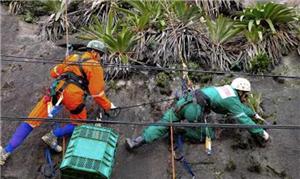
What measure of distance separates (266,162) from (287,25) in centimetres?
323

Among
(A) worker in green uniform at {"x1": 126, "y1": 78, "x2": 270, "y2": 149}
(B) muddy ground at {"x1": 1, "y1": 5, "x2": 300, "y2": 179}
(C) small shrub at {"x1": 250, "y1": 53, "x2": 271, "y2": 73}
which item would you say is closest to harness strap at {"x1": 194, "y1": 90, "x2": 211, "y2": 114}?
(A) worker in green uniform at {"x1": 126, "y1": 78, "x2": 270, "y2": 149}

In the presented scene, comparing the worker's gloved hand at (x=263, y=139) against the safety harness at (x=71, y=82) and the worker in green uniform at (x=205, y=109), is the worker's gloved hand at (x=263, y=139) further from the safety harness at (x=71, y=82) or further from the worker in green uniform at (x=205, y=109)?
the safety harness at (x=71, y=82)

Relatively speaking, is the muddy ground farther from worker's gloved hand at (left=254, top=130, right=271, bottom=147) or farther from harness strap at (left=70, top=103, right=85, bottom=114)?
harness strap at (left=70, top=103, right=85, bottom=114)

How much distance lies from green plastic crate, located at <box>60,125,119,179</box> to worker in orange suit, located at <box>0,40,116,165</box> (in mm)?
560

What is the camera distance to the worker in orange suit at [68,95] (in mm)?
7461

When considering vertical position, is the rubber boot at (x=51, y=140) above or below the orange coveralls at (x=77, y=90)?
below

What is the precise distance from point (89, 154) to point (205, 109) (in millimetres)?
1952

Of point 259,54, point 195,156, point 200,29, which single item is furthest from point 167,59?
point 195,156

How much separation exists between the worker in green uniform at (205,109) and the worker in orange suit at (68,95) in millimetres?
931

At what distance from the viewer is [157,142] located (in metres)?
7.93

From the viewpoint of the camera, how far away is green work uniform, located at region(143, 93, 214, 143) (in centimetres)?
756

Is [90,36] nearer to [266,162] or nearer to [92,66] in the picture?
[92,66]

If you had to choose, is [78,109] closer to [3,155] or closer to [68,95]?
[68,95]

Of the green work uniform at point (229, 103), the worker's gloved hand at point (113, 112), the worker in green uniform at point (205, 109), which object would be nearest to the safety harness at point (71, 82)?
the worker's gloved hand at point (113, 112)
